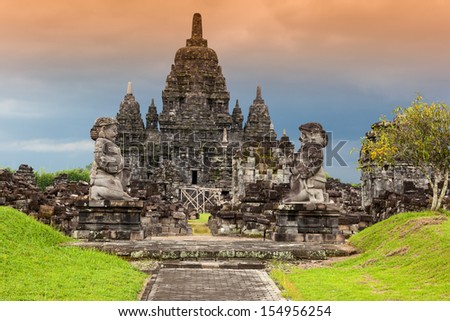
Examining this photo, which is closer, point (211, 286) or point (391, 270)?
point (211, 286)

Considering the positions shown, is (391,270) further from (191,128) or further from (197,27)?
(197,27)

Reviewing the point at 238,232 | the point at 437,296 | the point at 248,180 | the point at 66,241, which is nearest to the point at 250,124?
the point at 248,180

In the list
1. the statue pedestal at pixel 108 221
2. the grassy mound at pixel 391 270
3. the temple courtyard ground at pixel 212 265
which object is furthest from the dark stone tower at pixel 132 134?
the grassy mound at pixel 391 270

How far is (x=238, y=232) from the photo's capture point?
2266cm

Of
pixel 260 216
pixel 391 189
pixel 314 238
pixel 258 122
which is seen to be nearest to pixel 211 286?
pixel 314 238

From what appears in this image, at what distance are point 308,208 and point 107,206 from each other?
4.80 meters

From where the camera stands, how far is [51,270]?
11.1 metres

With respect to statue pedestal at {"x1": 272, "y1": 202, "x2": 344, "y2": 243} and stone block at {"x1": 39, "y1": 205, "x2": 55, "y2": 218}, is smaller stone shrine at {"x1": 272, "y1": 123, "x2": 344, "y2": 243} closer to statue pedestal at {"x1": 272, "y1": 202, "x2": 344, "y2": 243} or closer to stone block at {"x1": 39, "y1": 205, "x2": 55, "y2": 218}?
statue pedestal at {"x1": 272, "y1": 202, "x2": 344, "y2": 243}

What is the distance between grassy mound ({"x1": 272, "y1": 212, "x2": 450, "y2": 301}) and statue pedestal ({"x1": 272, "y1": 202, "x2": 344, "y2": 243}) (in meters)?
0.91

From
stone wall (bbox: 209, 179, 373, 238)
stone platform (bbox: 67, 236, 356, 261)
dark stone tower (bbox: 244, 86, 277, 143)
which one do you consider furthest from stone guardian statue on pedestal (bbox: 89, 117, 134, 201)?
dark stone tower (bbox: 244, 86, 277, 143)

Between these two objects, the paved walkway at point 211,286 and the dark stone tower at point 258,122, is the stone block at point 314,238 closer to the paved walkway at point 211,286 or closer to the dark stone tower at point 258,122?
the paved walkway at point 211,286

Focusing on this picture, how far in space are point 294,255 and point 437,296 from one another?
4.80 metres

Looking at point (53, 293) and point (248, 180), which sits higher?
point (248, 180)
